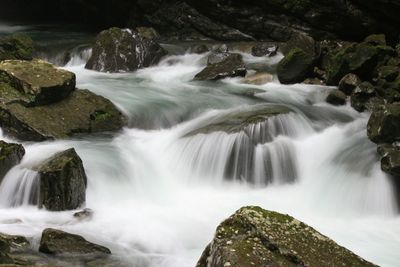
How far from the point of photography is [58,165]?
7.92 meters

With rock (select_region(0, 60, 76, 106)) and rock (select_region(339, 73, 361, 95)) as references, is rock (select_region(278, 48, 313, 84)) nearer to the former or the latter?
rock (select_region(339, 73, 361, 95))

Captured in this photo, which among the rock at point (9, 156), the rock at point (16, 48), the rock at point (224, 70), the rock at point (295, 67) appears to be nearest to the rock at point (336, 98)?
the rock at point (295, 67)

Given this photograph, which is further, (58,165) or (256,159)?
(256,159)

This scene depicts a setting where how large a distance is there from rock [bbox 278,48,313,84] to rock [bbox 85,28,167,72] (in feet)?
14.2

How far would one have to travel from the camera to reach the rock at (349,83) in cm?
1259

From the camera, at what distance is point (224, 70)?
1463 centimetres

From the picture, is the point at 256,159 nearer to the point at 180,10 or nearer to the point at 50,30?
the point at 180,10

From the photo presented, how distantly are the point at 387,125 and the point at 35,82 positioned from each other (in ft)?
22.3

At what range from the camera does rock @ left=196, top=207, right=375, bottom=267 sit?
4.29 metres

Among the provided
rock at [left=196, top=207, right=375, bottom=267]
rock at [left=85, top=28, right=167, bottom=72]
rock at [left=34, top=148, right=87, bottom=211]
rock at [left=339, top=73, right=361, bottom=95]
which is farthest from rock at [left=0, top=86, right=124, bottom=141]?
rock at [left=196, top=207, right=375, bottom=267]

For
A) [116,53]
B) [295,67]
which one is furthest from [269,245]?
[116,53]

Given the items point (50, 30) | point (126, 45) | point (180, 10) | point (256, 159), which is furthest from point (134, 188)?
point (50, 30)

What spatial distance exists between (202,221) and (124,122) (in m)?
3.96

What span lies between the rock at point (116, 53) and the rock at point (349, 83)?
603 cm
